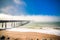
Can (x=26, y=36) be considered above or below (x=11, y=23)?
below

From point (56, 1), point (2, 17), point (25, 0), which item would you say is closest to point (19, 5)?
point (25, 0)

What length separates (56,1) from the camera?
7.15 ft

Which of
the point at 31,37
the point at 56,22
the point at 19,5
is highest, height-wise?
the point at 19,5

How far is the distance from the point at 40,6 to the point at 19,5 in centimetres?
41

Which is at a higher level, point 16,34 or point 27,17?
point 27,17

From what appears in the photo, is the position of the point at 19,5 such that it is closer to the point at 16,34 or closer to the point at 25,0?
the point at 25,0

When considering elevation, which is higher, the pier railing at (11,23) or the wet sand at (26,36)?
the pier railing at (11,23)

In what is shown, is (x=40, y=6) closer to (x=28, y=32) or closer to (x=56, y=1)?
(x=56, y=1)

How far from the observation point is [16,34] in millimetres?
2133

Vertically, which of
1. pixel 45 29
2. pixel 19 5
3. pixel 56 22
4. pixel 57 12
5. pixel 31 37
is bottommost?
pixel 31 37

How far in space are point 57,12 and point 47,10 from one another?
19 centimetres

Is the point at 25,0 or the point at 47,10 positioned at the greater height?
the point at 25,0

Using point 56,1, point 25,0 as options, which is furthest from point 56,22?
point 25,0

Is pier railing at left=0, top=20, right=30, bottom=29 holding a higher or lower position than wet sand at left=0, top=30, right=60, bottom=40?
higher
